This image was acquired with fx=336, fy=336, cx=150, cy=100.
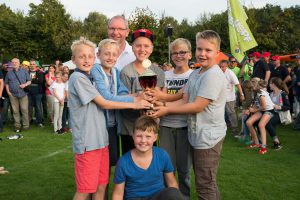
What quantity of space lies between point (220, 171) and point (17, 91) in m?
7.34

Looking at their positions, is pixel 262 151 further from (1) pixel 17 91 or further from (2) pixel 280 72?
(1) pixel 17 91

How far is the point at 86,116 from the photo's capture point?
10.3 ft

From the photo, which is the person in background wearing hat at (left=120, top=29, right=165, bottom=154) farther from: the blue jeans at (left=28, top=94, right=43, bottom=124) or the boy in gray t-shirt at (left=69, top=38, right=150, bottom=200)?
the blue jeans at (left=28, top=94, right=43, bottom=124)

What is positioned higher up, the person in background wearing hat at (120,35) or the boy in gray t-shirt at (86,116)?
the person in background wearing hat at (120,35)

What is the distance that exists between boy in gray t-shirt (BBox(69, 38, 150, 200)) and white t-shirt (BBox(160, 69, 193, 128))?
1.88ft

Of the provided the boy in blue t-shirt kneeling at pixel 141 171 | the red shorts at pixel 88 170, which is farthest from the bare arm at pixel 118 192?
the red shorts at pixel 88 170

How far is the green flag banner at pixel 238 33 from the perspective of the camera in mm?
11148

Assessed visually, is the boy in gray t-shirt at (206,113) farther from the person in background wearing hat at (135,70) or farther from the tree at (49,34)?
the tree at (49,34)

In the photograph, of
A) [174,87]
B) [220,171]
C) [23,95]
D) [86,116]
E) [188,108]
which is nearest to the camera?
[188,108]

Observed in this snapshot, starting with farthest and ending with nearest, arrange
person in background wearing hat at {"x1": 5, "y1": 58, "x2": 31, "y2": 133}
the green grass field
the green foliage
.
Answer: the green foliage → person in background wearing hat at {"x1": 5, "y1": 58, "x2": 31, "y2": 133} → the green grass field

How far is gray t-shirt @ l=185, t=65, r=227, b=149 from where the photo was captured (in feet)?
9.78

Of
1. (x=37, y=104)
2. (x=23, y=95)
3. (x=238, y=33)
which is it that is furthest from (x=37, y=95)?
(x=238, y=33)

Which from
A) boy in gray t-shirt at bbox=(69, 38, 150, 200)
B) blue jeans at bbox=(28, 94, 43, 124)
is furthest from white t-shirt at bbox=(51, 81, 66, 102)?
boy in gray t-shirt at bbox=(69, 38, 150, 200)

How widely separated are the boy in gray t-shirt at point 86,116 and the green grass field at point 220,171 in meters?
1.80
